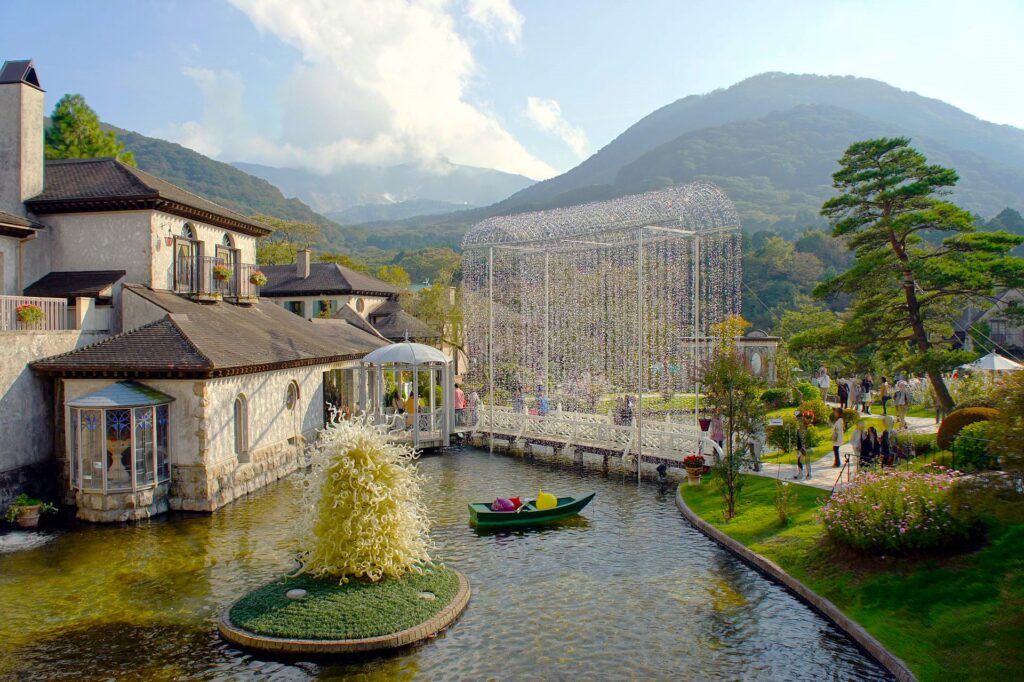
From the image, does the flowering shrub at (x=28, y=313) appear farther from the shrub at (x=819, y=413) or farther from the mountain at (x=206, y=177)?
the mountain at (x=206, y=177)

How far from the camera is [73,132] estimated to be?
46750 millimetres

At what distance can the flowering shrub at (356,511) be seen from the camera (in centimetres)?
1230

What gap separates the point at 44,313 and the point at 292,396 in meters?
8.04

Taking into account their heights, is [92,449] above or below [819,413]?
above

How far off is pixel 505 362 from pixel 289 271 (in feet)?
63.6

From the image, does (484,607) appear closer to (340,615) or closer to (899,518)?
(340,615)

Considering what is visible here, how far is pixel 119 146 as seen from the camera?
5378 cm

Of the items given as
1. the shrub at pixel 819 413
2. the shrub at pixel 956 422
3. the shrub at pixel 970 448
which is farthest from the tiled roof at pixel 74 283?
the shrub at pixel 819 413

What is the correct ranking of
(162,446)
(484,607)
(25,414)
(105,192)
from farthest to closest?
(105,192) < (25,414) < (162,446) < (484,607)

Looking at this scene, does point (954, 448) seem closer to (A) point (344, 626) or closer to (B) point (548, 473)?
(B) point (548, 473)

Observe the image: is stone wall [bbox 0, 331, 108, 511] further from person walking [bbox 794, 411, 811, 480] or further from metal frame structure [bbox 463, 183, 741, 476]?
person walking [bbox 794, 411, 811, 480]

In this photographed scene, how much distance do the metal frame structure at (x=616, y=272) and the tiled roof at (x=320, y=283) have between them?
845 centimetres

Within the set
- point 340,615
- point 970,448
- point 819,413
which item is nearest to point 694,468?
point 970,448

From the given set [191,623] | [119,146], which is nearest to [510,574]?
[191,623]
